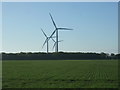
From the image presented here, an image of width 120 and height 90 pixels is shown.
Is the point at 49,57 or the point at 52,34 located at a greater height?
the point at 52,34

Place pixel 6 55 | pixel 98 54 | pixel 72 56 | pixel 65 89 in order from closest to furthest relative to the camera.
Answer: pixel 65 89 → pixel 6 55 → pixel 72 56 → pixel 98 54

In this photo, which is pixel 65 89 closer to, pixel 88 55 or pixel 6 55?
pixel 6 55

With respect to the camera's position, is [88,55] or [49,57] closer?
[49,57]

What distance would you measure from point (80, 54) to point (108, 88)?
17561 centimetres

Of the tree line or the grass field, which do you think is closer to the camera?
the grass field

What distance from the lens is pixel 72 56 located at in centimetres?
18562

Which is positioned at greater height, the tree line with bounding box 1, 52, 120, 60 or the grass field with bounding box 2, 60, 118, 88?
the grass field with bounding box 2, 60, 118, 88

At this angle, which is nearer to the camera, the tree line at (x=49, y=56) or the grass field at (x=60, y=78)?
the grass field at (x=60, y=78)

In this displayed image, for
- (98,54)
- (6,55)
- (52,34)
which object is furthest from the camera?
(98,54)

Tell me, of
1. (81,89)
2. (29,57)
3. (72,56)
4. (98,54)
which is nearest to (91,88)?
(81,89)

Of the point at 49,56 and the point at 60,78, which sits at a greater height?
the point at 60,78

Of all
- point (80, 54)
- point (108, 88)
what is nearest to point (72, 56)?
point (80, 54)

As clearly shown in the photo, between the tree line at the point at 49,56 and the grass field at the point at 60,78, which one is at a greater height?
the grass field at the point at 60,78

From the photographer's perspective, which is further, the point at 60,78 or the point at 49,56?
the point at 49,56
